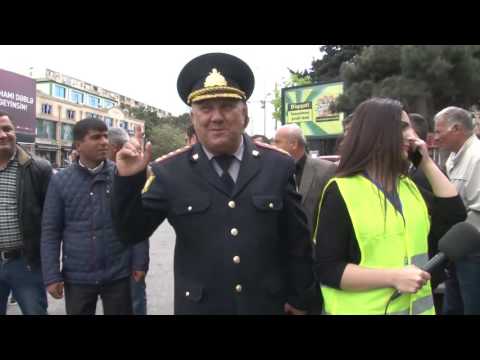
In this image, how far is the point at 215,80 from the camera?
Answer: 6.89ft

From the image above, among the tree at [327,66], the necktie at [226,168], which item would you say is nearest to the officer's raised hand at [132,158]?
the necktie at [226,168]

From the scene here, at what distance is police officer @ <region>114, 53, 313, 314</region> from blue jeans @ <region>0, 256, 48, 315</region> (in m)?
1.77

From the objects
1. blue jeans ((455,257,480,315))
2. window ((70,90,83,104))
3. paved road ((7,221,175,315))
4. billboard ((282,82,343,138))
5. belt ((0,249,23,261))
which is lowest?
paved road ((7,221,175,315))

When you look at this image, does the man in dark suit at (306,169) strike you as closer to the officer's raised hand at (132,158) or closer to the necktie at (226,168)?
the necktie at (226,168)

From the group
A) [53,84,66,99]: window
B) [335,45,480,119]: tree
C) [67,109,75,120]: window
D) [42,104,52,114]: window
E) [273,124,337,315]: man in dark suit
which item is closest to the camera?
[273,124,337,315]: man in dark suit

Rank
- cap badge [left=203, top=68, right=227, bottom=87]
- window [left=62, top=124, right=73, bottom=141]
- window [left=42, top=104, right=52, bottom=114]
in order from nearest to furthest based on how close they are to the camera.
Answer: cap badge [left=203, top=68, right=227, bottom=87] < window [left=42, top=104, right=52, bottom=114] < window [left=62, top=124, right=73, bottom=141]

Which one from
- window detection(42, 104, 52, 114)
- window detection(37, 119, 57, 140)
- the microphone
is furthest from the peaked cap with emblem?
window detection(42, 104, 52, 114)

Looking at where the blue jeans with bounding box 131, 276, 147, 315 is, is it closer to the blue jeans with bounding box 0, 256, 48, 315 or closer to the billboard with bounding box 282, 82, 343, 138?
the blue jeans with bounding box 0, 256, 48, 315

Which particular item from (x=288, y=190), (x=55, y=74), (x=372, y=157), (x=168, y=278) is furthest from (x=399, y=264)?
(x=55, y=74)

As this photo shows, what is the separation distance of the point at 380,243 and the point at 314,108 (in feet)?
69.5

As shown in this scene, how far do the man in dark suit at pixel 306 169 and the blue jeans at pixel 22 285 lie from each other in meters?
2.16

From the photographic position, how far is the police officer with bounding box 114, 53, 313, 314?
1971 millimetres

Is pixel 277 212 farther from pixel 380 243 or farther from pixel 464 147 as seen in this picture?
pixel 464 147

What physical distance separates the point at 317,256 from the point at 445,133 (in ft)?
8.38
